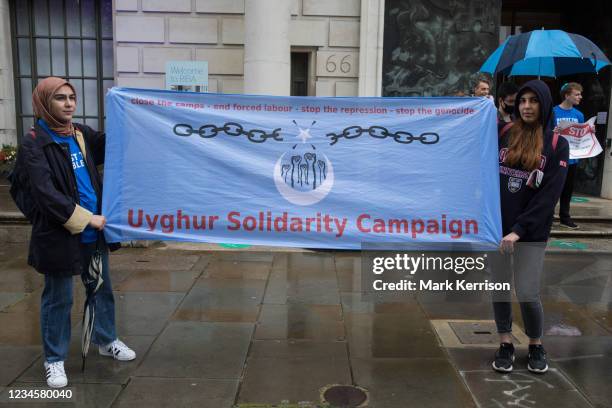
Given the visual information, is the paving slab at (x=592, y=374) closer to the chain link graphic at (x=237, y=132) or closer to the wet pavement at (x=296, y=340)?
the wet pavement at (x=296, y=340)

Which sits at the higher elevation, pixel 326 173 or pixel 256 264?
pixel 326 173

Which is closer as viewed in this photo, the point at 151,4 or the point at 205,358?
the point at 205,358

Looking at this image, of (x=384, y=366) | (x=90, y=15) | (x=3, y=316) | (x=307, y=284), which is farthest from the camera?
(x=90, y=15)

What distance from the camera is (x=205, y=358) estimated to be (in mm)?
4098

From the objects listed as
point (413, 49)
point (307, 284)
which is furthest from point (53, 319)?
point (413, 49)

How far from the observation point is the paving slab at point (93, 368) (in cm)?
372

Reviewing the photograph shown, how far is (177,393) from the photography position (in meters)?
3.56

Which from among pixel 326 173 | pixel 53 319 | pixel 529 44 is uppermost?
pixel 529 44

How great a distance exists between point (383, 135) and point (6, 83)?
9.01 metres

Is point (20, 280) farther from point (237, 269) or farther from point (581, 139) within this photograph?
point (581, 139)

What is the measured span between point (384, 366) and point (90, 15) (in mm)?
9214

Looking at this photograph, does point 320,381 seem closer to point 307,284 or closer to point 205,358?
point 205,358

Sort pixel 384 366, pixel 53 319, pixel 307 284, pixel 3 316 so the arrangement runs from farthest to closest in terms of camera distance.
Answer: pixel 307 284, pixel 3 316, pixel 384 366, pixel 53 319

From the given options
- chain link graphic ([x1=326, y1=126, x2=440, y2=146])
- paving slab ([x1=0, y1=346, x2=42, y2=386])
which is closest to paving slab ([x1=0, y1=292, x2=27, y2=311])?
paving slab ([x1=0, y1=346, x2=42, y2=386])
